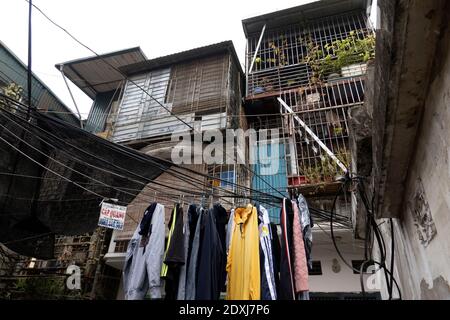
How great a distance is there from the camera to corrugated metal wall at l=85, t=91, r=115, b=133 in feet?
37.3

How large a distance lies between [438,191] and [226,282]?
6.70 feet

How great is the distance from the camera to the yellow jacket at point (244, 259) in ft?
8.38

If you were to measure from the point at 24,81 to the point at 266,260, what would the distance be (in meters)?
12.6

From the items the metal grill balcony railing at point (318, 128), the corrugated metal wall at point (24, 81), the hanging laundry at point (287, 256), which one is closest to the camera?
the hanging laundry at point (287, 256)

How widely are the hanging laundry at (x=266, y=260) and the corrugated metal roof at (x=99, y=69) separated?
30.4 ft

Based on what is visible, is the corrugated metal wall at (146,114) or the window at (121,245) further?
the corrugated metal wall at (146,114)

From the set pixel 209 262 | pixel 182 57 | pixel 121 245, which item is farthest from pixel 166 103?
pixel 209 262

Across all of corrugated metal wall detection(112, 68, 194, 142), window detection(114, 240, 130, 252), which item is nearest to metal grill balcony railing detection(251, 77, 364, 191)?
corrugated metal wall detection(112, 68, 194, 142)

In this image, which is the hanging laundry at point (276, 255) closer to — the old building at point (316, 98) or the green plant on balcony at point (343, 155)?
the old building at point (316, 98)

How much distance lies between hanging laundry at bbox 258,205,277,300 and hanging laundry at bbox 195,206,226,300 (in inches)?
16.7

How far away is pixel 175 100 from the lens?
9.48m

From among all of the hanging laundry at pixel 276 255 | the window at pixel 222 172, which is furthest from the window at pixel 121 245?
the hanging laundry at pixel 276 255

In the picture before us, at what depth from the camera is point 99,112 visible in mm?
11656

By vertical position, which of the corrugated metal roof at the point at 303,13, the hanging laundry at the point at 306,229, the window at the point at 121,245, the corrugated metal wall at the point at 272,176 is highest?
the corrugated metal roof at the point at 303,13
